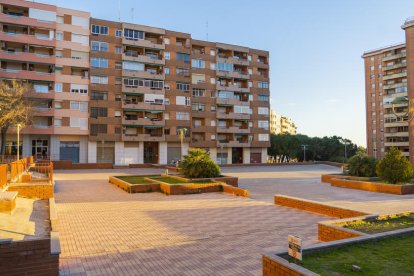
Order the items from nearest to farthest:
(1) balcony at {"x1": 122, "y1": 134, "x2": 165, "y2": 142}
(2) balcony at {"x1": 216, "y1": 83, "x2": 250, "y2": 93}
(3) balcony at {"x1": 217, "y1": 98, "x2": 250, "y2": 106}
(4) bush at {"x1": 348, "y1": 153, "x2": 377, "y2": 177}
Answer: (4) bush at {"x1": 348, "y1": 153, "x2": 377, "y2": 177} < (1) balcony at {"x1": 122, "y1": 134, "x2": 165, "y2": 142} < (3) balcony at {"x1": 217, "y1": 98, "x2": 250, "y2": 106} < (2) balcony at {"x1": 216, "y1": 83, "x2": 250, "y2": 93}

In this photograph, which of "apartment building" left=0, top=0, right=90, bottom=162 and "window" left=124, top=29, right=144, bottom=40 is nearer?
"apartment building" left=0, top=0, right=90, bottom=162

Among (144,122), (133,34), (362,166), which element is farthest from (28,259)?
(133,34)

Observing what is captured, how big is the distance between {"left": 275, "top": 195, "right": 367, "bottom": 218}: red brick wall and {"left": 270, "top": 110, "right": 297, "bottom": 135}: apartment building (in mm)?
130801

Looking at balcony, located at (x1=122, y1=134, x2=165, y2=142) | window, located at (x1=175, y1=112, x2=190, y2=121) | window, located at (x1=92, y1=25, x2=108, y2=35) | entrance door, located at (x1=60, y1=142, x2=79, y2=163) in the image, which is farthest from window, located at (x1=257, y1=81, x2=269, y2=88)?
entrance door, located at (x1=60, y1=142, x2=79, y2=163)

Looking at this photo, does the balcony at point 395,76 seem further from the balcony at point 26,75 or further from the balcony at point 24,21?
the balcony at point 26,75

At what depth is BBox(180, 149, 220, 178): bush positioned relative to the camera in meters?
21.5

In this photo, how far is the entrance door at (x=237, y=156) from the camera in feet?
202

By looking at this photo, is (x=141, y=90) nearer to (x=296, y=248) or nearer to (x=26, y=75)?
(x=26, y=75)

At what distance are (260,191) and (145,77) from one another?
3723cm

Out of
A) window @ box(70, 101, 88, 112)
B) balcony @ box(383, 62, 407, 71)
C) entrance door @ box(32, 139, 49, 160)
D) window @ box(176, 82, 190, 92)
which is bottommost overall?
entrance door @ box(32, 139, 49, 160)

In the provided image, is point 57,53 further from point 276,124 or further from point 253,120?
point 276,124

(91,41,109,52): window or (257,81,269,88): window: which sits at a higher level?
(91,41,109,52): window

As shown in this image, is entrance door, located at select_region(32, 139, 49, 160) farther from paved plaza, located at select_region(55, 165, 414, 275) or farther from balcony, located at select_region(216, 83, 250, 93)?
paved plaza, located at select_region(55, 165, 414, 275)

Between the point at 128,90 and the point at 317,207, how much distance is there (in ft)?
139
